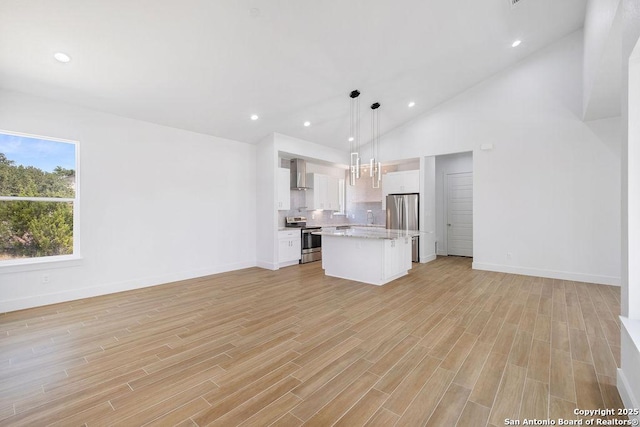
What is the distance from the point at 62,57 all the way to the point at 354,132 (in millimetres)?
5469

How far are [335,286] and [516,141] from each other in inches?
183

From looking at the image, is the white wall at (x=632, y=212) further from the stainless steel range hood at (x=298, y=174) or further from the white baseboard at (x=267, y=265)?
the stainless steel range hood at (x=298, y=174)

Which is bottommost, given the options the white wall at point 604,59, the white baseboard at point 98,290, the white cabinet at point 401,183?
the white baseboard at point 98,290

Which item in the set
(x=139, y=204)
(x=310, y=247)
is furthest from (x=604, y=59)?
(x=139, y=204)

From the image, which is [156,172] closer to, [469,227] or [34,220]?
[34,220]

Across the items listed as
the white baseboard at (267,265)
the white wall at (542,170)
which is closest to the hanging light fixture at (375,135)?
the white wall at (542,170)

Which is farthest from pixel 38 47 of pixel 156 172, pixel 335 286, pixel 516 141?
pixel 516 141

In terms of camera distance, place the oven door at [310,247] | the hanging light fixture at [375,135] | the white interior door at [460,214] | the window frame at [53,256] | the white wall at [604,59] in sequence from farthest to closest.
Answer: the white interior door at [460,214] → the oven door at [310,247] → the hanging light fixture at [375,135] → the window frame at [53,256] → the white wall at [604,59]

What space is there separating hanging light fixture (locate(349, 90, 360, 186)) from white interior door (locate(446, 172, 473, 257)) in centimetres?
291

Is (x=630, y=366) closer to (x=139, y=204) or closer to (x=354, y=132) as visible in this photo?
(x=139, y=204)

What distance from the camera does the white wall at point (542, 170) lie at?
4660mm

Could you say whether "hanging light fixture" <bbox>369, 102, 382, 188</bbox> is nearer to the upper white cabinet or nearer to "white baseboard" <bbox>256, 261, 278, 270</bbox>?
the upper white cabinet

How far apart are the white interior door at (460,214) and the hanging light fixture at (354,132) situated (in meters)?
2.91

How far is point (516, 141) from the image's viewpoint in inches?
213
